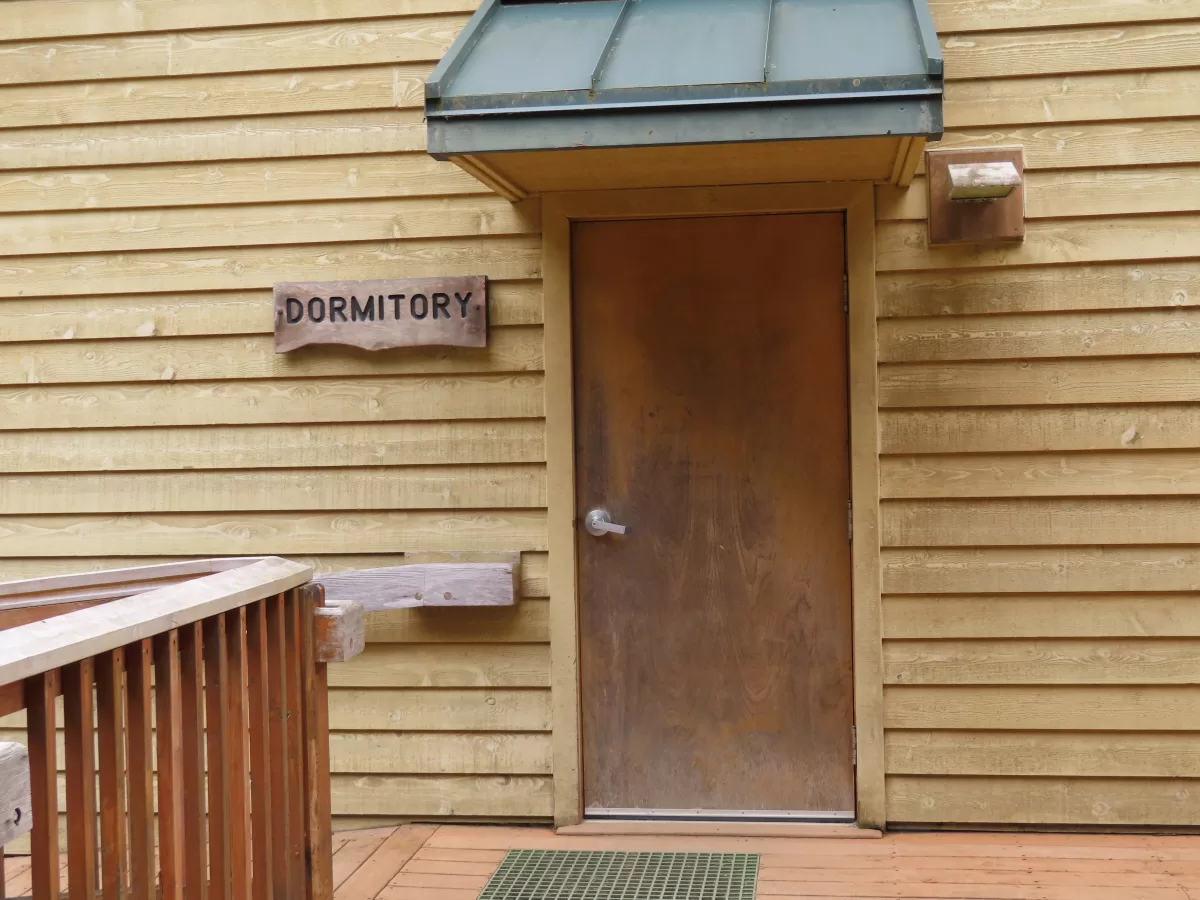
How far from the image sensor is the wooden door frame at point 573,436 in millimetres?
3607

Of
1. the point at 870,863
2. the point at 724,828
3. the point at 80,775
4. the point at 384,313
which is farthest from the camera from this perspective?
the point at 384,313

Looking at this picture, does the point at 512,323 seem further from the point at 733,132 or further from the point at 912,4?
the point at 912,4

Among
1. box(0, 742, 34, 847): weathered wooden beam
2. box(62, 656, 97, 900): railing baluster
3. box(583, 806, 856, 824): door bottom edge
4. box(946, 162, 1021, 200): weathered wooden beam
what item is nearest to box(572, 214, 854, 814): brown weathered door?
box(583, 806, 856, 824): door bottom edge

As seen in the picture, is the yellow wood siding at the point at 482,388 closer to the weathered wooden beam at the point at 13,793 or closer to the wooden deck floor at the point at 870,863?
the wooden deck floor at the point at 870,863

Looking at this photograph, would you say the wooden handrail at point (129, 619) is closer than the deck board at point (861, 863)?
Yes

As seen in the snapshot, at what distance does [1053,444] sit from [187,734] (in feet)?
8.72

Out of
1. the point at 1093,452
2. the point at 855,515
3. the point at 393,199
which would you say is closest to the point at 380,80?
the point at 393,199

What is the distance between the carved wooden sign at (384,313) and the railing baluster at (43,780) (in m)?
2.26

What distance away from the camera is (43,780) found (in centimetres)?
159

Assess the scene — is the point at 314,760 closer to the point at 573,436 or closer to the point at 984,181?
the point at 573,436

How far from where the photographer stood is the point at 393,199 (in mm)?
3818

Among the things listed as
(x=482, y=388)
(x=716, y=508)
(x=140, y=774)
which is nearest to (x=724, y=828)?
(x=716, y=508)

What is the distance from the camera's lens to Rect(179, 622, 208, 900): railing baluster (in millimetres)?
2055

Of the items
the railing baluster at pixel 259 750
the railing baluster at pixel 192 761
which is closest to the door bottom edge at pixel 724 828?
the railing baluster at pixel 259 750
